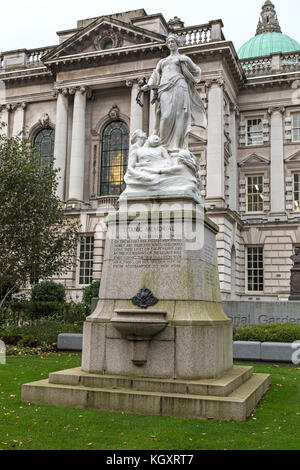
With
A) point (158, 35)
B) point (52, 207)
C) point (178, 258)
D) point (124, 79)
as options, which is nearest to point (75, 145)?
point (124, 79)

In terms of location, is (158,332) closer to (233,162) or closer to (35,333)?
(35,333)

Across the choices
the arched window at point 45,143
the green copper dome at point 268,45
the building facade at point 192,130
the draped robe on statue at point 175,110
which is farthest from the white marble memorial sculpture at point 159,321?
the green copper dome at point 268,45

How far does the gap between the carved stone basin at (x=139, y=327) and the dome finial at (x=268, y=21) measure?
5596 cm

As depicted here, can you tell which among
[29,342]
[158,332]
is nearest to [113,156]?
[29,342]

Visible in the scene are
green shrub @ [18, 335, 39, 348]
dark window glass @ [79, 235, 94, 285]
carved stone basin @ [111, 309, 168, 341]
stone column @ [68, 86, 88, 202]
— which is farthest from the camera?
stone column @ [68, 86, 88, 202]

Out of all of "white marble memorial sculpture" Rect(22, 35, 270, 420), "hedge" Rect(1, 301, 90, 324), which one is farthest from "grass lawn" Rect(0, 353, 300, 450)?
"hedge" Rect(1, 301, 90, 324)

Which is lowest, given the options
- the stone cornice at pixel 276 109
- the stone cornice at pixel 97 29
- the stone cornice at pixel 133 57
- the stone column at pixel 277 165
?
the stone column at pixel 277 165

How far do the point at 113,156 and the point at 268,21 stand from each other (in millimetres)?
31394

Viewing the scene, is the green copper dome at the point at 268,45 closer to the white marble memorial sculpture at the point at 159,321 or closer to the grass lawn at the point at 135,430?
the white marble memorial sculpture at the point at 159,321

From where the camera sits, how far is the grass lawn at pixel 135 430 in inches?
233

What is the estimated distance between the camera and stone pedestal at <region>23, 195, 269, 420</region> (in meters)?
7.43

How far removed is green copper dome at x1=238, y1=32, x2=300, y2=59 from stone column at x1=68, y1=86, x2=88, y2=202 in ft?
64.7

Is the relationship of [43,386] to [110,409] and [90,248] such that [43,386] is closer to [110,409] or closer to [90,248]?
[110,409]

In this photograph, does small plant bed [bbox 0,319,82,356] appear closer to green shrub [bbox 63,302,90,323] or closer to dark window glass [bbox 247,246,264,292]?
green shrub [bbox 63,302,90,323]
